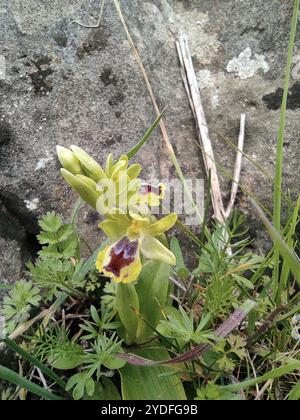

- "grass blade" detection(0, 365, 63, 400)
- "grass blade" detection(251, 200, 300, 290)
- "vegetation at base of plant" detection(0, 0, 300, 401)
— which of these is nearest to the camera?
"grass blade" detection(251, 200, 300, 290)

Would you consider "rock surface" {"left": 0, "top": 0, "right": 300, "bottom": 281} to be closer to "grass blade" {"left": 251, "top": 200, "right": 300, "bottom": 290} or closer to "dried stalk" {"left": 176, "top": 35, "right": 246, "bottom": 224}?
"dried stalk" {"left": 176, "top": 35, "right": 246, "bottom": 224}

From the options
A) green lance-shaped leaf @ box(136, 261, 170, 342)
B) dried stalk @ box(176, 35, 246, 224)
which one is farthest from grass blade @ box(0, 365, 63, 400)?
dried stalk @ box(176, 35, 246, 224)

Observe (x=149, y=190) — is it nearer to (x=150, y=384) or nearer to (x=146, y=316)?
(x=146, y=316)

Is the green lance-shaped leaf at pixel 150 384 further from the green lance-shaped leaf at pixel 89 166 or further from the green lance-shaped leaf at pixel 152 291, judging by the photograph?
the green lance-shaped leaf at pixel 89 166

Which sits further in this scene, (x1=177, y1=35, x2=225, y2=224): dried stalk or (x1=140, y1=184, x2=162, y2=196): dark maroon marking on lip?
(x1=177, y1=35, x2=225, y2=224): dried stalk

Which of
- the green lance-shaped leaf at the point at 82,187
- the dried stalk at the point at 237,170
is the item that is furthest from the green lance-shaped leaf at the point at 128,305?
the dried stalk at the point at 237,170

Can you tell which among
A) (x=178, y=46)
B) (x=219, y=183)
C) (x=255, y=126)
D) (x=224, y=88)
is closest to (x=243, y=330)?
(x=219, y=183)
